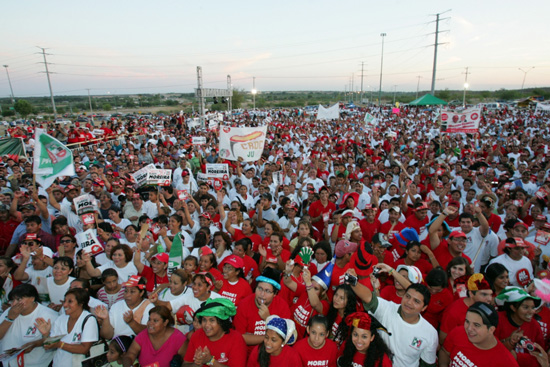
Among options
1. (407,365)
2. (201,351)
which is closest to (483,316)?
(407,365)

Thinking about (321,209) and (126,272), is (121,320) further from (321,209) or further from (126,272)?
(321,209)

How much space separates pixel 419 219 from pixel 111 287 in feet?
16.4

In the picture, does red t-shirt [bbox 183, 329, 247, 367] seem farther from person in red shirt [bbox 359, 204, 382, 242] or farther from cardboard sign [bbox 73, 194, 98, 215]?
Result: cardboard sign [bbox 73, 194, 98, 215]

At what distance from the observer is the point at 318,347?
2.87 meters

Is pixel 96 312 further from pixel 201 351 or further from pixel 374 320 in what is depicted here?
pixel 374 320

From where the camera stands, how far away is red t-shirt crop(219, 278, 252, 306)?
4.00 meters

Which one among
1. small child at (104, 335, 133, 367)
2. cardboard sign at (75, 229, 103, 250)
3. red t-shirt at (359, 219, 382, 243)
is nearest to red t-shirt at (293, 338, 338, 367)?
small child at (104, 335, 133, 367)

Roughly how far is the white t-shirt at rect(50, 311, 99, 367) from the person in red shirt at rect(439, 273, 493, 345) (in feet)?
11.9

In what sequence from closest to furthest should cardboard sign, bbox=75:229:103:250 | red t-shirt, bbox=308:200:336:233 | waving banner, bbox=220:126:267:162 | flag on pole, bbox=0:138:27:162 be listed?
cardboard sign, bbox=75:229:103:250 → red t-shirt, bbox=308:200:336:233 → waving banner, bbox=220:126:267:162 → flag on pole, bbox=0:138:27:162

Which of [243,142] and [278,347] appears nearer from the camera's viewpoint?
[278,347]

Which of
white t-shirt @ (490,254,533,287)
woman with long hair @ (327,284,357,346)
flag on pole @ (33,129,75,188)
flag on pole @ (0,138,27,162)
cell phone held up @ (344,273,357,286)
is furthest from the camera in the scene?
flag on pole @ (0,138,27,162)

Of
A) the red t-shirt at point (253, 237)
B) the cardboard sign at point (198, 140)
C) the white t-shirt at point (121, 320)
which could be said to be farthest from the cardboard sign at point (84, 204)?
the cardboard sign at point (198, 140)

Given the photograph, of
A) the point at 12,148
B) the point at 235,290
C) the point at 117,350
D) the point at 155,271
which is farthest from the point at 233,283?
the point at 12,148

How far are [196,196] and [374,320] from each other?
618 centimetres
